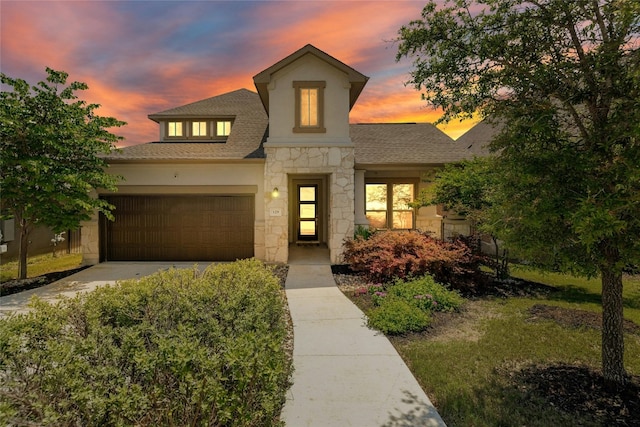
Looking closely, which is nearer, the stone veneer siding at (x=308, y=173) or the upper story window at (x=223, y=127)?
the stone veneer siding at (x=308, y=173)

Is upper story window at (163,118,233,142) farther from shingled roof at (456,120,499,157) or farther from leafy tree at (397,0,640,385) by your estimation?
shingled roof at (456,120,499,157)

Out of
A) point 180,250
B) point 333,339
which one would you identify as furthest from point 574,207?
point 180,250

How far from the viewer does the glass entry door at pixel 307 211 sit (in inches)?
596

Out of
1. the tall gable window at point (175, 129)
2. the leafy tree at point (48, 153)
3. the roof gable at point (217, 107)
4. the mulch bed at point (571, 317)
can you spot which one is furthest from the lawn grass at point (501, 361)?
the tall gable window at point (175, 129)

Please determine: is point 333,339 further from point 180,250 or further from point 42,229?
point 42,229

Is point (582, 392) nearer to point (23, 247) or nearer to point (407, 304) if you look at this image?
point (407, 304)

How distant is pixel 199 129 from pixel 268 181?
6187 millimetres

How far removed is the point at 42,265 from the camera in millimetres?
11625

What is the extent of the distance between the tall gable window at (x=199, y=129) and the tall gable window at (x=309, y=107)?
6.12 m

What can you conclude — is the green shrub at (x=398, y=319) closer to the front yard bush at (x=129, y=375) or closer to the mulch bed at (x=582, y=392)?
the mulch bed at (x=582, y=392)

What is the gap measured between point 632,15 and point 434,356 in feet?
15.0

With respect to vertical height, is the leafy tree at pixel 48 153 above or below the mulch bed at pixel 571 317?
above

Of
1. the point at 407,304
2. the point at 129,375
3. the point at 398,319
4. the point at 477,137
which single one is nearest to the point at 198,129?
the point at 407,304

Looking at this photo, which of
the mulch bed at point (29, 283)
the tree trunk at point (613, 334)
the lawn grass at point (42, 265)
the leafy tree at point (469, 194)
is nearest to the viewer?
the tree trunk at point (613, 334)
